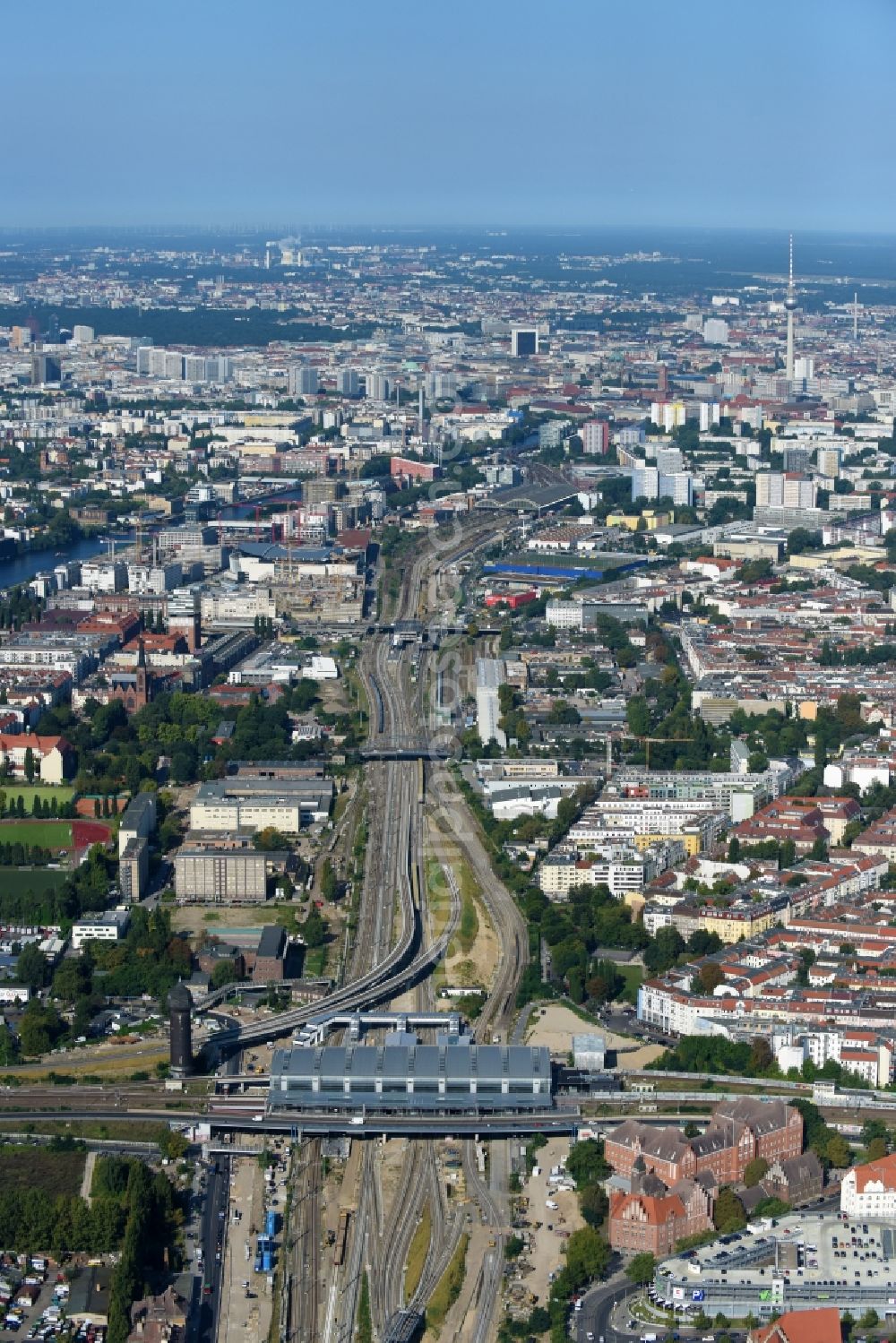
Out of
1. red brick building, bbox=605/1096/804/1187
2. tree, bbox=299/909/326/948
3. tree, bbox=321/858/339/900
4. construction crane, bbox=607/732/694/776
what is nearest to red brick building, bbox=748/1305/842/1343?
red brick building, bbox=605/1096/804/1187

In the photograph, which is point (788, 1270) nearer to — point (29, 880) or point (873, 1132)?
point (873, 1132)

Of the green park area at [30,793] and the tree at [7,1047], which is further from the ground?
the tree at [7,1047]

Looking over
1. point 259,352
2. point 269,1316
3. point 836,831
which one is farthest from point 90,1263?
point 259,352

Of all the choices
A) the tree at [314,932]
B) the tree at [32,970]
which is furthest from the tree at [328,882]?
the tree at [32,970]

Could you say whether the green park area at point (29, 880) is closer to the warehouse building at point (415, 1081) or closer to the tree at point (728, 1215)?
the warehouse building at point (415, 1081)

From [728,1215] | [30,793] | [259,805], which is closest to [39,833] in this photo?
[30,793]
